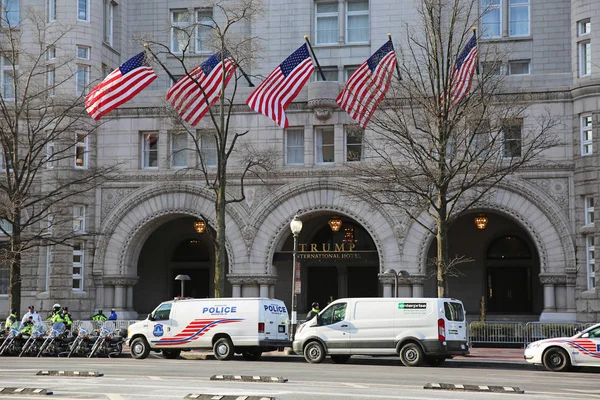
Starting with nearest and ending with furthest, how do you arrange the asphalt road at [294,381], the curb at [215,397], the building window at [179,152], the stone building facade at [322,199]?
1. the curb at [215,397]
2. the asphalt road at [294,381]
3. the stone building facade at [322,199]
4. the building window at [179,152]

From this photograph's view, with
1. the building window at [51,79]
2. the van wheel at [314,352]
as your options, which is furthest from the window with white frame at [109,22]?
the van wheel at [314,352]

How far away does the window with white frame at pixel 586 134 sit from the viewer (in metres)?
39.4

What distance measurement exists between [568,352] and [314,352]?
24.7ft

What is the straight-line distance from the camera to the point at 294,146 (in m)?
43.4

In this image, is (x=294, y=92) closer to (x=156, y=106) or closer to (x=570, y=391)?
(x=156, y=106)

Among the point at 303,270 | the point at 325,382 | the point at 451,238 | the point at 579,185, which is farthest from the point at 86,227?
the point at 325,382

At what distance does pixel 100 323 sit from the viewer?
132 feet

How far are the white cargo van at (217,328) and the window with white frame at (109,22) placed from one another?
18.3 m

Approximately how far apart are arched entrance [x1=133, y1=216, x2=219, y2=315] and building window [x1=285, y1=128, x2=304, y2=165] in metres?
8.79

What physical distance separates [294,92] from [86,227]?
483 inches

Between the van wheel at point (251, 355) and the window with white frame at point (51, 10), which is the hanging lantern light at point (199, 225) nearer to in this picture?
the window with white frame at point (51, 10)

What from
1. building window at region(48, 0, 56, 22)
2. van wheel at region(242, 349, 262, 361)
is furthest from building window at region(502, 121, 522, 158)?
building window at region(48, 0, 56, 22)

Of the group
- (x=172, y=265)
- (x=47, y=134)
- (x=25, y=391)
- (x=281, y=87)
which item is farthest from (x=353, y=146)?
(x=25, y=391)

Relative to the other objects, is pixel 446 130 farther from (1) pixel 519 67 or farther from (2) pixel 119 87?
(1) pixel 519 67
